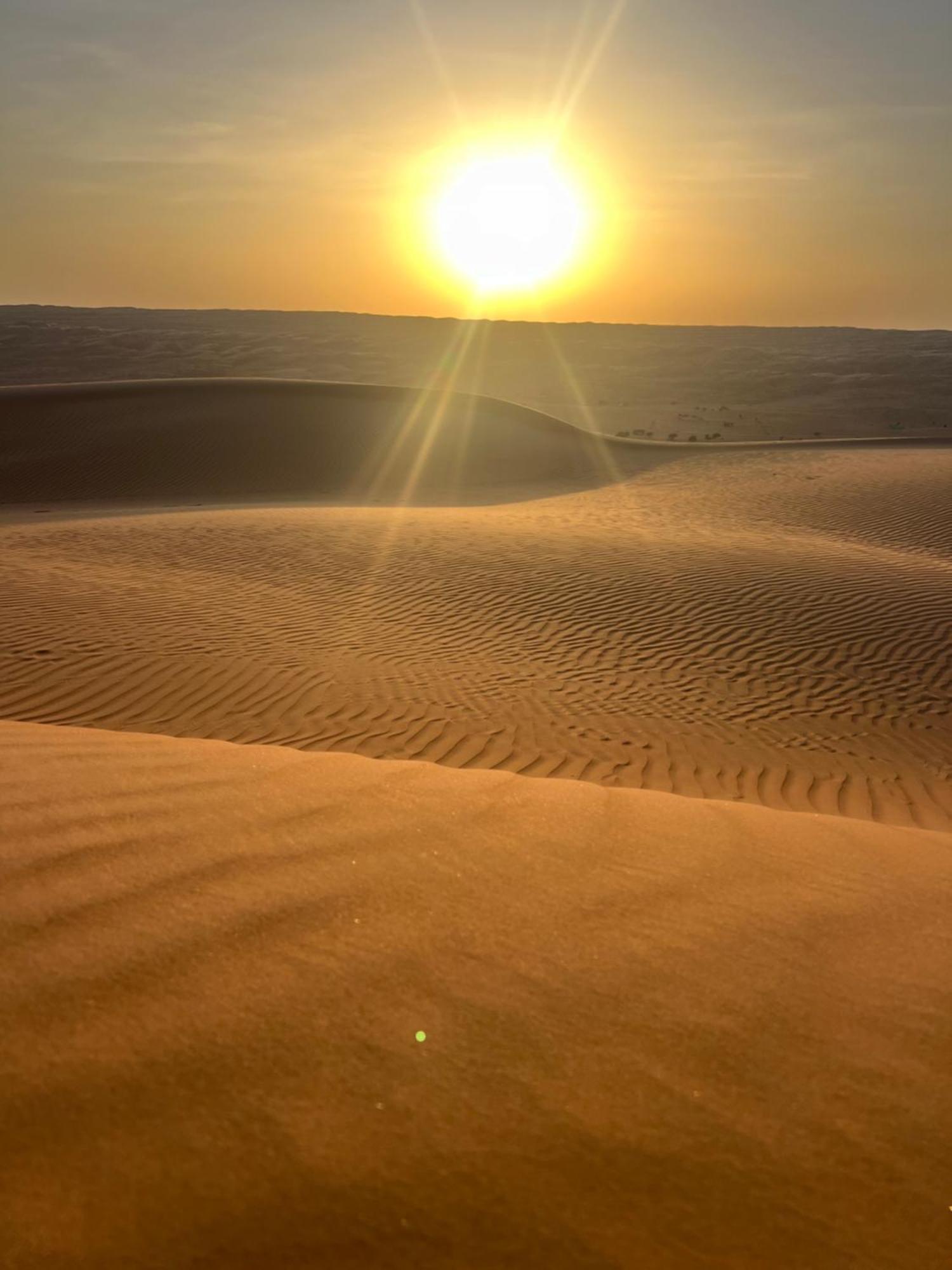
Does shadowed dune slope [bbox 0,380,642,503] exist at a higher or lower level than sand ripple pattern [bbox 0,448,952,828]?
higher

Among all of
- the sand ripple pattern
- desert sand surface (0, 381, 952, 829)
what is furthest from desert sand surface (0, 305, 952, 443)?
the sand ripple pattern

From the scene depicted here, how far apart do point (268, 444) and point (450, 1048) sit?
2998cm

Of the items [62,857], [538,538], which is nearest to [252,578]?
[538,538]

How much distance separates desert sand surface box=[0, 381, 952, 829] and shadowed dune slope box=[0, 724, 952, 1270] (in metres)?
4.39

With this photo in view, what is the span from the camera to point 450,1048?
2.37m

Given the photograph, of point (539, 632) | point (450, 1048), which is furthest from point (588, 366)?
point (450, 1048)

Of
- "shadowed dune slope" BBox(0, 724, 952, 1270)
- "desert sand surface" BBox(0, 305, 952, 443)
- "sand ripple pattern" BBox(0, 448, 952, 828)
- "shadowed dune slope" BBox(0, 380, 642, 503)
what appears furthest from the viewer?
"desert sand surface" BBox(0, 305, 952, 443)

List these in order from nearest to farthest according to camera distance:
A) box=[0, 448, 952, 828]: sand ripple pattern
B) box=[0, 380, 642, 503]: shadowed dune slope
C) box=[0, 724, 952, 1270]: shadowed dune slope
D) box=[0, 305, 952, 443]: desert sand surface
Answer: box=[0, 724, 952, 1270]: shadowed dune slope → box=[0, 448, 952, 828]: sand ripple pattern → box=[0, 380, 642, 503]: shadowed dune slope → box=[0, 305, 952, 443]: desert sand surface

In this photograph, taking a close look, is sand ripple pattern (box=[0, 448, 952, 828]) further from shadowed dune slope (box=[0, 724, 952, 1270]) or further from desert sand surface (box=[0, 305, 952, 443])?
desert sand surface (box=[0, 305, 952, 443])

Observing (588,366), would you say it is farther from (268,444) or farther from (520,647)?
(520,647)

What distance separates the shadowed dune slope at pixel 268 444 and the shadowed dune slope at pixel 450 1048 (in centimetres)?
2233

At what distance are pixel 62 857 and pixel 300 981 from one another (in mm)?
1114

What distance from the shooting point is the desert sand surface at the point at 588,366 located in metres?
53.1

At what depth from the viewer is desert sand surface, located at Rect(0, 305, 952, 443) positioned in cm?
5306
